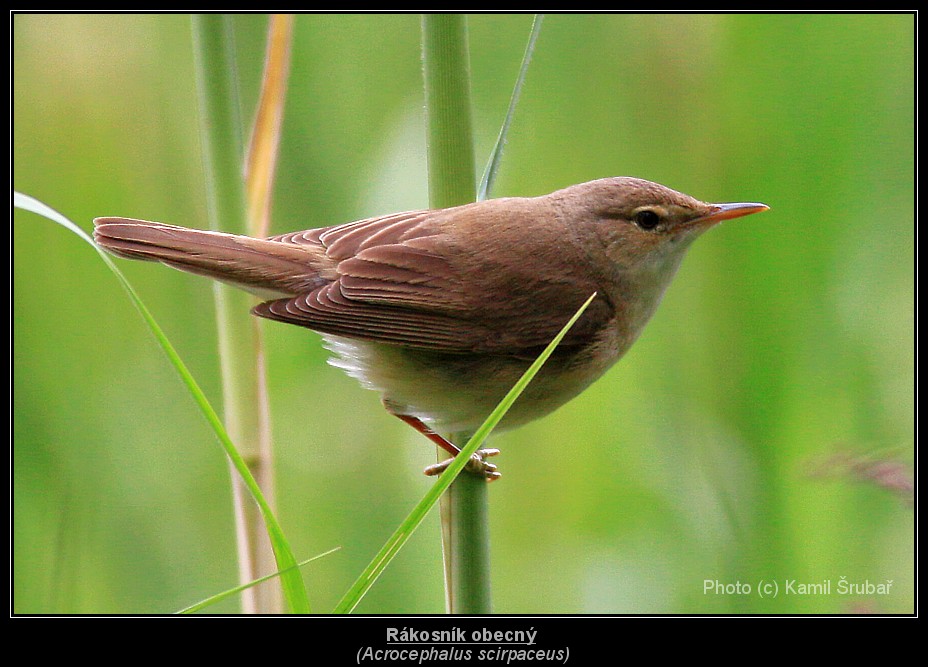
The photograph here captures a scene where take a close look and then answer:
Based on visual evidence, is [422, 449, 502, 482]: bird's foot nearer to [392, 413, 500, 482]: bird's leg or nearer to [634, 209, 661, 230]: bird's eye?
[392, 413, 500, 482]: bird's leg

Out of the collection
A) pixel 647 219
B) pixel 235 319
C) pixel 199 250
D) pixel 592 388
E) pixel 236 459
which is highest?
pixel 647 219

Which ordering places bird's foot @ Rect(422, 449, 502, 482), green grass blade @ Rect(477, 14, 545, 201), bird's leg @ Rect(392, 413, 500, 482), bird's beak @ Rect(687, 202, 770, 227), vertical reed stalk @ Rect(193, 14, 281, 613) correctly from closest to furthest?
green grass blade @ Rect(477, 14, 545, 201), vertical reed stalk @ Rect(193, 14, 281, 613), bird's foot @ Rect(422, 449, 502, 482), bird's beak @ Rect(687, 202, 770, 227), bird's leg @ Rect(392, 413, 500, 482)

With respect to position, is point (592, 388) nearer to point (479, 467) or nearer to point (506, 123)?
point (479, 467)

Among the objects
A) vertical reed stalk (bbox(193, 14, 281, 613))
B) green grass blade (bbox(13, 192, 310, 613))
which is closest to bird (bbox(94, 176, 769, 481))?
vertical reed stalk (bbox(193, 14, 281, 613))

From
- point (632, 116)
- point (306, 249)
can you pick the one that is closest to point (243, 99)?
point (306, 249)

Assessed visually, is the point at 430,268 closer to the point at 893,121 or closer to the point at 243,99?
the point at 243,99

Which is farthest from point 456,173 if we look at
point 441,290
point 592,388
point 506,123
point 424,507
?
point 592,388
